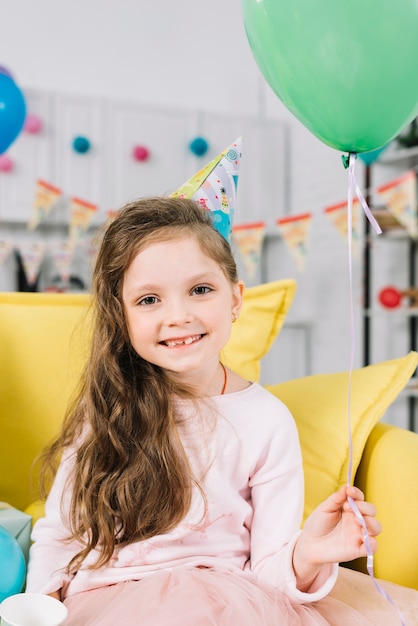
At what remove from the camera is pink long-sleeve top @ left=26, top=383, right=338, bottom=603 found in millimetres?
1084

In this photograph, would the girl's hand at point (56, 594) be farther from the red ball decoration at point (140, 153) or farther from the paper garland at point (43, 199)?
the red ball decoration at point (140, 153)

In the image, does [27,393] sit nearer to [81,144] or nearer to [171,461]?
[171,461]

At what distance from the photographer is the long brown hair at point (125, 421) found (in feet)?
3.65

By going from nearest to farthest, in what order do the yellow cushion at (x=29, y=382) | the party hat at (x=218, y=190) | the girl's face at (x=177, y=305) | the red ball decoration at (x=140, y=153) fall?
the girl's face at (x=177, y=305) < the party hat at (x=218, y=190) < the yellow cushion at (x=29, y=382) < the red ball decoration at (x=140, y=153)

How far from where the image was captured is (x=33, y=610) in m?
0.88

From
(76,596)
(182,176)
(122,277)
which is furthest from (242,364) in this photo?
(182,176)

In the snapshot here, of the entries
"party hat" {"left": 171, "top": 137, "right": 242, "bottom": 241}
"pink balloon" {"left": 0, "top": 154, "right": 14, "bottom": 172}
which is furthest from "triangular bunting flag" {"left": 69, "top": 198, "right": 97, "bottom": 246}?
"party hat" {"left": 171, "top": 137, "right": 242, "bottom": 241}

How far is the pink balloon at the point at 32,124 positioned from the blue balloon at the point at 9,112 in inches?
87.1

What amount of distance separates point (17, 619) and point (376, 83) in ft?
2.67

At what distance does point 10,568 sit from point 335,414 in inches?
26.6

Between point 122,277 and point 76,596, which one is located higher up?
point 122,277

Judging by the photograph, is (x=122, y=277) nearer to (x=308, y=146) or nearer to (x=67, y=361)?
(x=67, y=361)

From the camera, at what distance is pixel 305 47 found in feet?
3.24

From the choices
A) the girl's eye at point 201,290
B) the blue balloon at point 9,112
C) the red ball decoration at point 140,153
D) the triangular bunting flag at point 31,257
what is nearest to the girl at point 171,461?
the girl's eye at point 201,290
